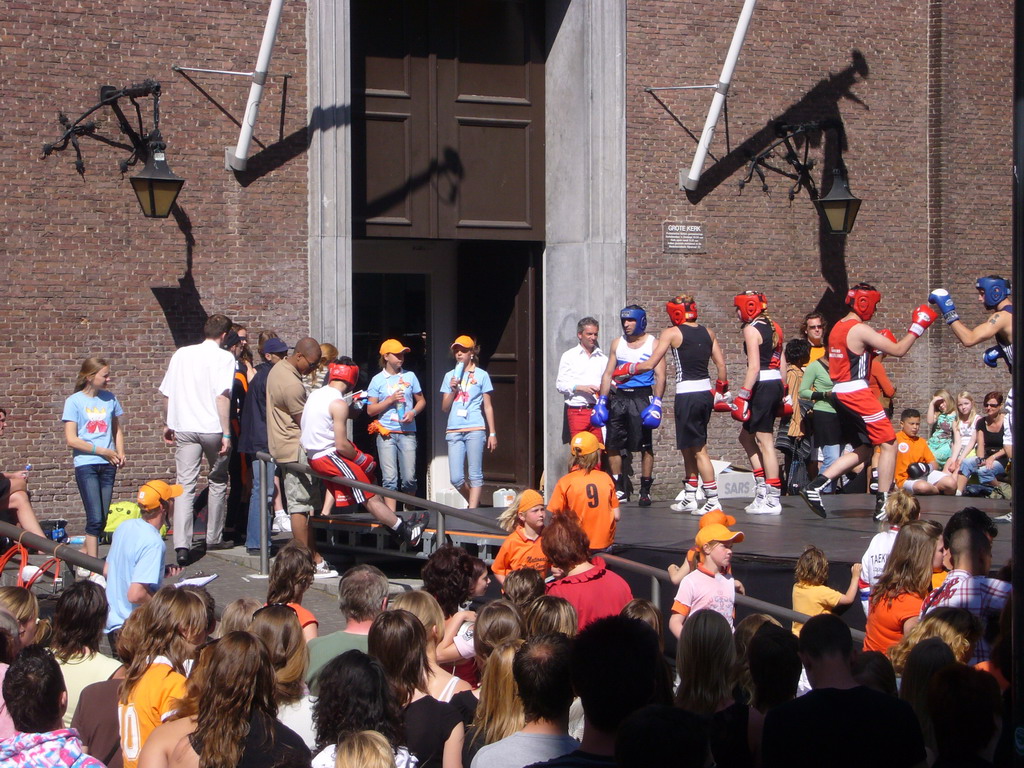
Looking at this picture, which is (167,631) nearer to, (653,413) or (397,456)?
(653,413)

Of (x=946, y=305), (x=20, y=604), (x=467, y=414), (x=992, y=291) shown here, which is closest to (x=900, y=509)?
(x=992, y=291)

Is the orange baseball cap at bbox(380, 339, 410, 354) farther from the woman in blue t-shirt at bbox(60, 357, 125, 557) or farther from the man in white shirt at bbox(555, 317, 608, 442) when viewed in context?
the woman in blue t-shirt at bbox(60, 357, 125, 557)

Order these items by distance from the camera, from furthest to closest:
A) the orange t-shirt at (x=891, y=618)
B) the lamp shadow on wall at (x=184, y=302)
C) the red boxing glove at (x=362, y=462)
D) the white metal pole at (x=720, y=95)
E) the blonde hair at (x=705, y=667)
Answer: the white metal pole at (x=720, y=95) → the lamp shadow on wall at (x=184, y=302) → the red boxing glove at (x=362, y=462) → the orange t-shirt at (x=891, y=618) → the blonde hair at (x=705, y=667)

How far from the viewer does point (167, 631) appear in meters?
4.50

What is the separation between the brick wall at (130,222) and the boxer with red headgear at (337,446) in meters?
2.83

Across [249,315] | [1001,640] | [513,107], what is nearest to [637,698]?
[1001,640]

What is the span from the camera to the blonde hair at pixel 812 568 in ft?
22.7

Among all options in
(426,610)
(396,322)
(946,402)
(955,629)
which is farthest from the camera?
(396,322)

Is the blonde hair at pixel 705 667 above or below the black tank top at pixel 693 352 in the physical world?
below

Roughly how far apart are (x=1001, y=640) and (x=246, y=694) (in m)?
2.67

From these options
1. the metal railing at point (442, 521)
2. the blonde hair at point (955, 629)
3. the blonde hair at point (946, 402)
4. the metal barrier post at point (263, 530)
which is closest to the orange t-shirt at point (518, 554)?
the metal railing at point (442, 521)

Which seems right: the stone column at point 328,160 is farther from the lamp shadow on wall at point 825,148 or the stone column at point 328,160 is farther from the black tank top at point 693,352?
the lamp shadow on wall at point 825,148

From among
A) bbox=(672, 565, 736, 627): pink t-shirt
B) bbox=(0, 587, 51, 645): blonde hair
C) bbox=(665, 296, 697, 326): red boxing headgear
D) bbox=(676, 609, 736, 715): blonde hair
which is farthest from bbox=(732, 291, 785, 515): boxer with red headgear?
bbox=(0, 587, 51, 645): blonde hair

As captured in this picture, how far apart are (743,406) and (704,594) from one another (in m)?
4.03
